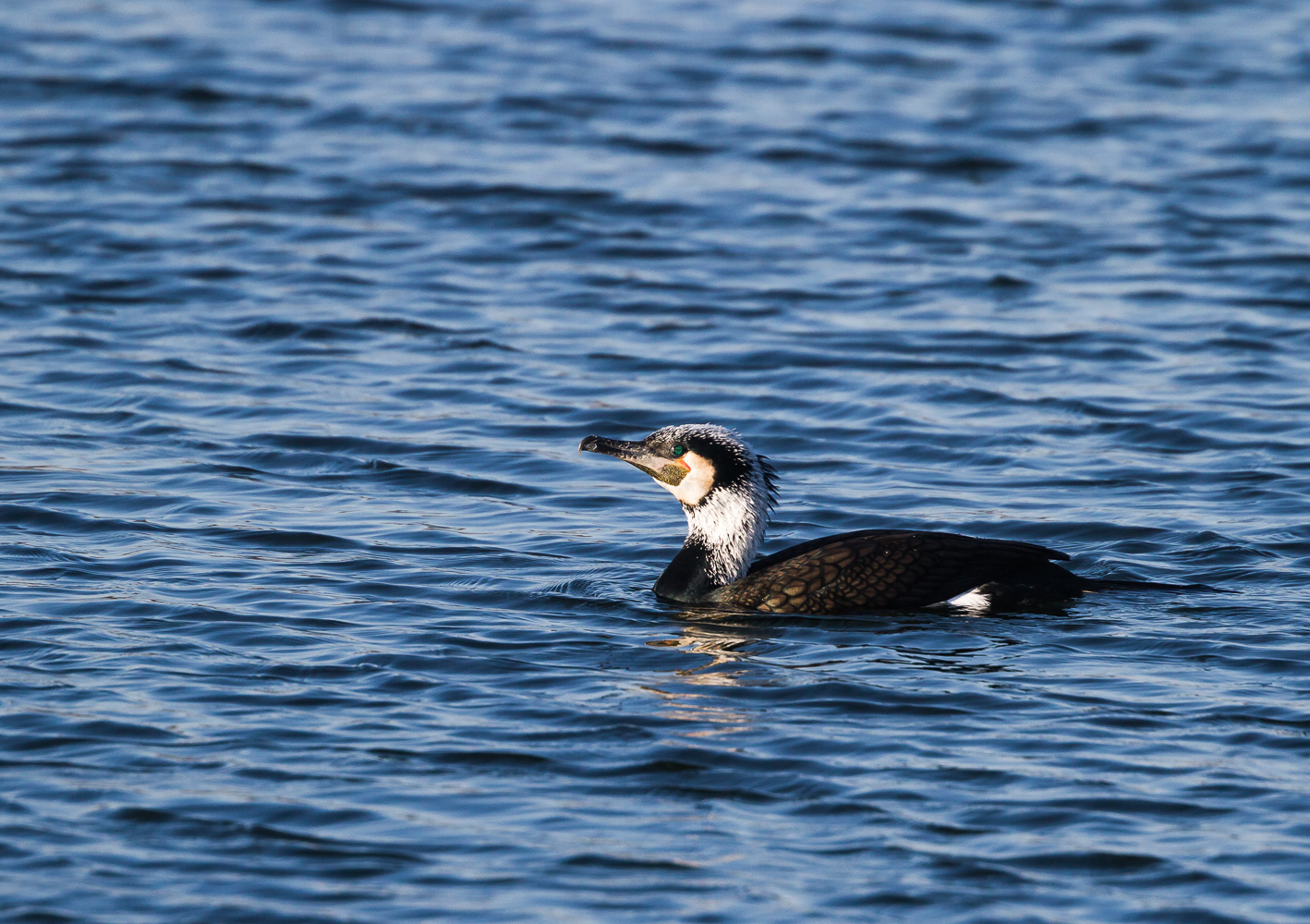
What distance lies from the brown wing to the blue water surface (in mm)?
154

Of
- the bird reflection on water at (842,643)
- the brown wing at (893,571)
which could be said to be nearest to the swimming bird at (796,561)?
the brown wing at (893,571)

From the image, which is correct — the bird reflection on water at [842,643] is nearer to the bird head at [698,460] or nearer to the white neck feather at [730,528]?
the white neck feather at [730,528]

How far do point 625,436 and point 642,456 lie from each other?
2.89 metres

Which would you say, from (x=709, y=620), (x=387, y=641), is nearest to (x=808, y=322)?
(x=709, y=620)

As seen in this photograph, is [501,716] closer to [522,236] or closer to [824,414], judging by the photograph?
[824,414]

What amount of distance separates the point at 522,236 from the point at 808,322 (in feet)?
11.8

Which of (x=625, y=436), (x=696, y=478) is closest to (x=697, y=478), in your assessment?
(x=696, y=478)

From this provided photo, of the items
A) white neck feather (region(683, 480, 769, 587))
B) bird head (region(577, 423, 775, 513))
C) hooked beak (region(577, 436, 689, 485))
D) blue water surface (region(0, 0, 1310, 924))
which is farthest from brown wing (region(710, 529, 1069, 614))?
hooked beak (region(577, 436, 689, 485))

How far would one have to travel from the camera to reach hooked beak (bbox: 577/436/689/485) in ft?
33.0

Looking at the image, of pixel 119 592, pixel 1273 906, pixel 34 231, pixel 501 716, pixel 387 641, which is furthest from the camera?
pixel 34 231

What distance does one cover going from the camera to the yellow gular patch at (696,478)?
32.8 ft

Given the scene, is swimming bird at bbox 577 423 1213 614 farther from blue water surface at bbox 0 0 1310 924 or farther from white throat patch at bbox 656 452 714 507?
blue water surface at bbox 0 0 1310 924

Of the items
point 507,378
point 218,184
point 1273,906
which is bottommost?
point 1273,906

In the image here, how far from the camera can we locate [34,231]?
57.2 feet
